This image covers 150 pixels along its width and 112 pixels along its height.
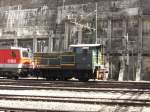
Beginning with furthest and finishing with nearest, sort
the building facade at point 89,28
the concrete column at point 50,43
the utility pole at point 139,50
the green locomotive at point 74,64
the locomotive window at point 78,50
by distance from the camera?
the concrete column at point 50,43, the building facade at point 89,28, the utility pole at point 139,50, the locomotive window at point 78,50, the green locomotive at point 74,64

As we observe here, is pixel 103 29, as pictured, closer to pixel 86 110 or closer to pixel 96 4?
pixel 96 4

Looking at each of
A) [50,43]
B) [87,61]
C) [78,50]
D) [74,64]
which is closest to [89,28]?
[50,43]

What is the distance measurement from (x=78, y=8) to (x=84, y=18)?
2137 mm

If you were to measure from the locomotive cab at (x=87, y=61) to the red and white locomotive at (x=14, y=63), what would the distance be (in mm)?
5297

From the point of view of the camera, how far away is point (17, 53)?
30391 millimetres

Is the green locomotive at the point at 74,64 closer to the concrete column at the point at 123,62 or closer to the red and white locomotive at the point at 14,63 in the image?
the red and white locomotive at the point at 14,63

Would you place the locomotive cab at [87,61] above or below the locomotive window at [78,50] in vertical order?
below

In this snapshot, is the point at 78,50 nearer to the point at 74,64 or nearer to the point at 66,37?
the point at 74,64

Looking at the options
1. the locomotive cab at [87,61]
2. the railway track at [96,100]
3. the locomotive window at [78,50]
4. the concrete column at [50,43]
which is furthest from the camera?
the concrete column at [50,43]

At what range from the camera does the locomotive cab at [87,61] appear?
86.9ft

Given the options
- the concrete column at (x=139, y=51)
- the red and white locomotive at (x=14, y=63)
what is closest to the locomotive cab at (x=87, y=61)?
the red and white locomotive at (x=14, y=63)

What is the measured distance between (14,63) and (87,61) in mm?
6895

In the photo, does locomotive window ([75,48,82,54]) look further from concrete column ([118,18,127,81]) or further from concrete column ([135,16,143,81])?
concrete column ([135,16,143,81])

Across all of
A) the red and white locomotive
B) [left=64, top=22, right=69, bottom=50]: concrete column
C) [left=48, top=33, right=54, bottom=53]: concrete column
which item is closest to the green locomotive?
the red and white locomotive
